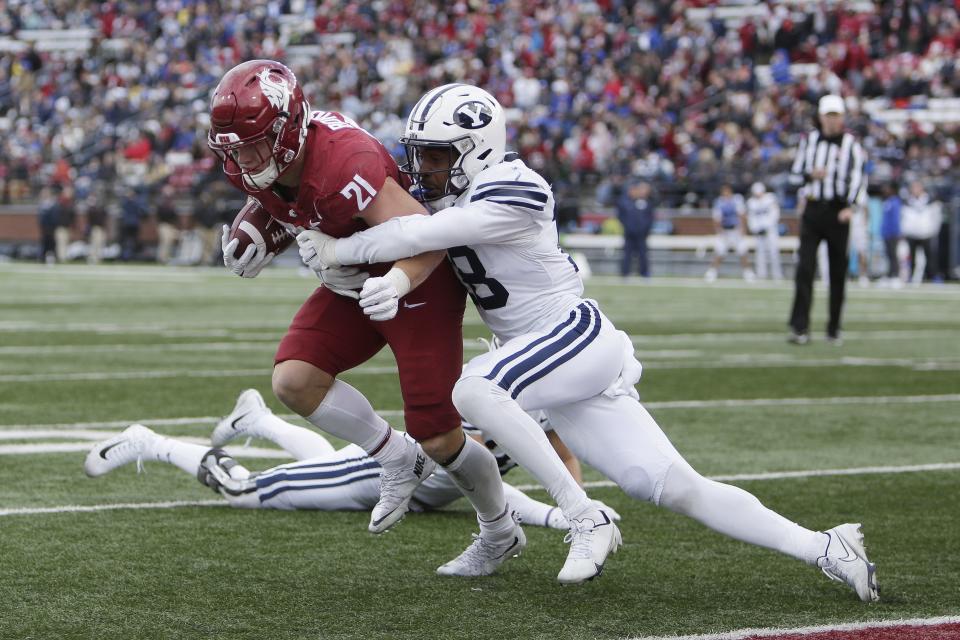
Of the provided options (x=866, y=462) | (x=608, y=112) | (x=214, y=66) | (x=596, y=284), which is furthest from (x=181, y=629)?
(x=214, y=66)

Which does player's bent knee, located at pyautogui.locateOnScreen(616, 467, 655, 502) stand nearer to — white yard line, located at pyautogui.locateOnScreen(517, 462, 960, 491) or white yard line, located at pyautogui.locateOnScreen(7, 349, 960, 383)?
white yard line, located at pyautogui.locateOnScreen(517, 462, 960, 491)

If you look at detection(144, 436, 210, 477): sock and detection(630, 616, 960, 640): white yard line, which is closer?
detection(630, 616, 960, 640): white yard line

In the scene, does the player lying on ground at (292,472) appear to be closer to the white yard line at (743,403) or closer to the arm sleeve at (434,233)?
the arm sleeve at (434,233)

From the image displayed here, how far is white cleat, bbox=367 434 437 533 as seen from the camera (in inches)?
166

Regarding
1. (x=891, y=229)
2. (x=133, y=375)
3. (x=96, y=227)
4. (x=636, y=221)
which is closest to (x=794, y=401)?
(x=133, y=375)

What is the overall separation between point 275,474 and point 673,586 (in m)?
1.58

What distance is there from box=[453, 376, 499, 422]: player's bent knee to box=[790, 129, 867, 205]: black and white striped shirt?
7999mm

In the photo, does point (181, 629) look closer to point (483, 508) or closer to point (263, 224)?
point (483, 508)

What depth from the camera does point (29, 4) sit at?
39.4 m

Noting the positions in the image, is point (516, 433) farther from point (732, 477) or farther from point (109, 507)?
point (732, 477)

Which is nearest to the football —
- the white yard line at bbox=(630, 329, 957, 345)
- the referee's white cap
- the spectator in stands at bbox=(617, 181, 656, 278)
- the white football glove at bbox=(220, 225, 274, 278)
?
the white football glove at bbox=(220, 225, 274, 278)

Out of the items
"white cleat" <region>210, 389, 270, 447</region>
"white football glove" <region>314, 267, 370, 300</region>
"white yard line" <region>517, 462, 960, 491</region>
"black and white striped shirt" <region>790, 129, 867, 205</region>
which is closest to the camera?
"white football glove" <region>314, 267, 370, 300</region>

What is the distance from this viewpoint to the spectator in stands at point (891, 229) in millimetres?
22344

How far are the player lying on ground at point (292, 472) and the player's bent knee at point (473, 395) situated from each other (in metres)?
0.90
